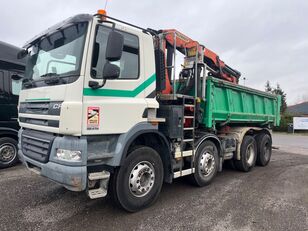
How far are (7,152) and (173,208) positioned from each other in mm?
4811

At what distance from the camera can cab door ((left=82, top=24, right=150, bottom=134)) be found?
3.35 meters

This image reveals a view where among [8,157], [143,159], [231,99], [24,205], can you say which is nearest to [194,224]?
[143,159]

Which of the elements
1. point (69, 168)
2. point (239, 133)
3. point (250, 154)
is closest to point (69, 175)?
point (69, 168)

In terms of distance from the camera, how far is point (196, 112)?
5250mm

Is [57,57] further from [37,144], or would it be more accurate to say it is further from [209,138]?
[209,138]

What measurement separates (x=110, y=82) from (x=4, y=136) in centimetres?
456

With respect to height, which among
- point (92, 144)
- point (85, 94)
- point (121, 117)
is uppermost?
point (85, 94)

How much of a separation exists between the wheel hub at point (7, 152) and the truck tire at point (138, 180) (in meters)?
4.12

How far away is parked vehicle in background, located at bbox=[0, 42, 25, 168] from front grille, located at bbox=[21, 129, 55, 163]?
2.85 metres

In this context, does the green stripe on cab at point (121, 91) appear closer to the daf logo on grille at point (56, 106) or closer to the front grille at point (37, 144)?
the daf logo on grille at point (56, 106)

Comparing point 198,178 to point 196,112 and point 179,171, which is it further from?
point 196,112

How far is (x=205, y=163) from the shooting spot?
5262 mm

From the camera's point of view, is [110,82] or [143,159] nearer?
[110,82]

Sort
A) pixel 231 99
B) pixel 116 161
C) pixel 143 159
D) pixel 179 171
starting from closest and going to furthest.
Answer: pixel 116 161 < pixel 143 159 < pixel 179 171 < pixel 231 99
